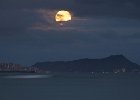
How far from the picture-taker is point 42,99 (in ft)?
344

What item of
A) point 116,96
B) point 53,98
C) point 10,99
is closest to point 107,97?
point 116,96

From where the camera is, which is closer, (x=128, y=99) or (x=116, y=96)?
(x=128, y=99)

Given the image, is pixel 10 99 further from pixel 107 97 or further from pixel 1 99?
pixel 107 97

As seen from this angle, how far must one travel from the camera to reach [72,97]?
351 feet

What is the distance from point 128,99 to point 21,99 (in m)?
20.3

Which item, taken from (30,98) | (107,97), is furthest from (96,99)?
(30,98)

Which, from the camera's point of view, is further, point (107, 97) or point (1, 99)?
point (107, 97)

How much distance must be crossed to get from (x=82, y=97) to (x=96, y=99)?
5.98m

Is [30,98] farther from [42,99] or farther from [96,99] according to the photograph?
[96,99]

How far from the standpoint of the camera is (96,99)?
102938mm

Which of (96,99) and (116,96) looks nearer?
(96,99)

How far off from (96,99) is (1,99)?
1762 cm

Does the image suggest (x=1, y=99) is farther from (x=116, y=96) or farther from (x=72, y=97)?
(x=116, y=96)

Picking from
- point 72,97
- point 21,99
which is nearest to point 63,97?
point 72,97
